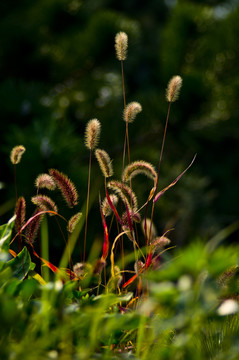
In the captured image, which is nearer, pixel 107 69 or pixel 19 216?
pixel 19 216

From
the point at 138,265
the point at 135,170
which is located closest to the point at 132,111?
the point at 135,170

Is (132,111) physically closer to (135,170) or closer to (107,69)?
(135,170)

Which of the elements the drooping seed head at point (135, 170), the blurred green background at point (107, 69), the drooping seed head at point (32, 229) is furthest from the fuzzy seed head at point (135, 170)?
the blurred green background at point (107, 69)

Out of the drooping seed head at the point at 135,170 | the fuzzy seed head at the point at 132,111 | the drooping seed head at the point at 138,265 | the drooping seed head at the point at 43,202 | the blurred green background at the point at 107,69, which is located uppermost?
the fuzzy seed head at the point at 132,111

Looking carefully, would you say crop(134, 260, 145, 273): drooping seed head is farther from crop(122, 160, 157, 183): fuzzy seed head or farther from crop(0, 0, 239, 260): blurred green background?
crop(0, 0, 239, 260): blurred green background

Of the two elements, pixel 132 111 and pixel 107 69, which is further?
pixel 107 69

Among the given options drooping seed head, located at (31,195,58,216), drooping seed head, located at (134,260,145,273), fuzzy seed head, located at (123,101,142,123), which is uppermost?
fuzzy seed head, located at (123,101,142,123)

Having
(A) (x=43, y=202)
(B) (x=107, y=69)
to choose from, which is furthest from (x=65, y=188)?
(B) (x=107, y=69)

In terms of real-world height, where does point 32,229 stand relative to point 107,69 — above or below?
above

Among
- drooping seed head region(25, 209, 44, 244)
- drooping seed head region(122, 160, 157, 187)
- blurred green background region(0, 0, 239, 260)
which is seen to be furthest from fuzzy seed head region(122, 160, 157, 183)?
blurred green background region(0, 0, 239, 260)

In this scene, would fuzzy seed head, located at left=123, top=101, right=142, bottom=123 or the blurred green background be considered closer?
fuzzy seed head, located at left=123, top=101, right=142, bottom=123

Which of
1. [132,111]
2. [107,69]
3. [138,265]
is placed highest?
[132,111]

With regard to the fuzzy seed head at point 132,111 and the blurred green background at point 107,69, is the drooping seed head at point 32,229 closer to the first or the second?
the fuzzy seed head at point 132,111

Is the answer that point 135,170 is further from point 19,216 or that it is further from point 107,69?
point 107,69
